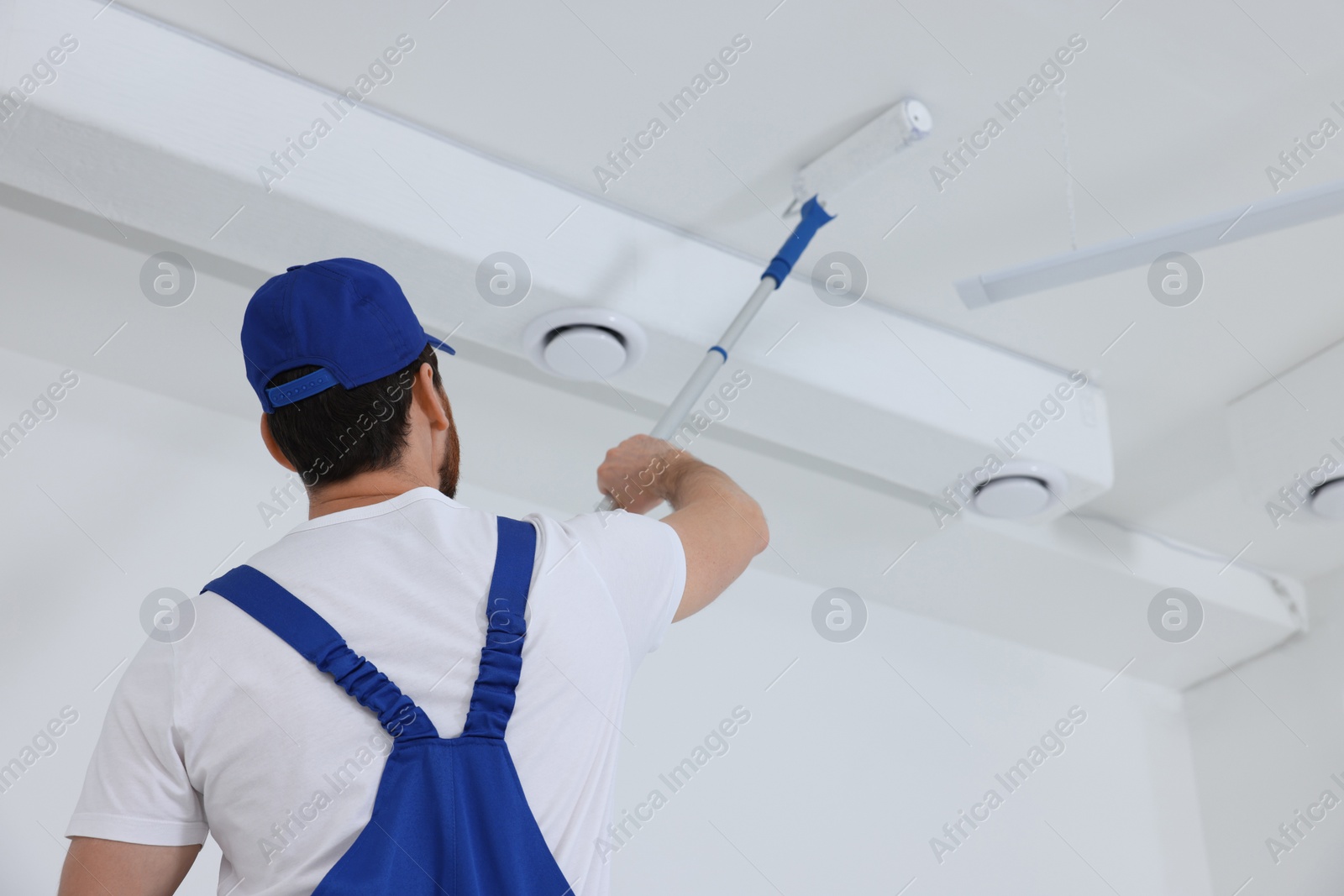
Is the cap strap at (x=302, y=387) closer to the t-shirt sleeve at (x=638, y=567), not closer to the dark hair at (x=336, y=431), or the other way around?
the dark hair at (x=336, y=431)

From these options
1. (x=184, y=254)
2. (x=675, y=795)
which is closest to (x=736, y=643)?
(x=675, y=795)

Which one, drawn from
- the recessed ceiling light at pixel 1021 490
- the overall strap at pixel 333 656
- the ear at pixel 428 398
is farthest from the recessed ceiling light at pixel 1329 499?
the overall strap at pixel 333 656

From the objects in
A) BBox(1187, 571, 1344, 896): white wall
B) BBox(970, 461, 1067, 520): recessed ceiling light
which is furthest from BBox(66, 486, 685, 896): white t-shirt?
BBox(1187, 571, 1344, 896): white wall

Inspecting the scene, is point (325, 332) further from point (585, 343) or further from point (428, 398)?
→ point (585, 343)

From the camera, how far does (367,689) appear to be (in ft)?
2.37

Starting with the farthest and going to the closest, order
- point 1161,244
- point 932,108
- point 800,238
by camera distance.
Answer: point 800,238 < point 932,108 < point 1161,244

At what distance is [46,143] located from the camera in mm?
1416

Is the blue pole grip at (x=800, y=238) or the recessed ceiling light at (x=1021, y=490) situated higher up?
the blue pole grip at (x=800, y=238)

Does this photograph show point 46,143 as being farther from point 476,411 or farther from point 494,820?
→ point 494,820

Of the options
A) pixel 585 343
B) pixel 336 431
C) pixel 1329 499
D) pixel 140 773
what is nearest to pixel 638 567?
pixel 336 431

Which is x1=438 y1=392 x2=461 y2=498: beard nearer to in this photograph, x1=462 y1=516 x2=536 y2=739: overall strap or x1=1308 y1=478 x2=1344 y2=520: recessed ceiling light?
x1=462 y1=516 x2=536 y2=739: overall strap

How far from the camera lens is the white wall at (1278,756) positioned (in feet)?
7.88

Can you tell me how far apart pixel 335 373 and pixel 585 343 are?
2.94 feet

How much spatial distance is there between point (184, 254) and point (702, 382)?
0.83m
